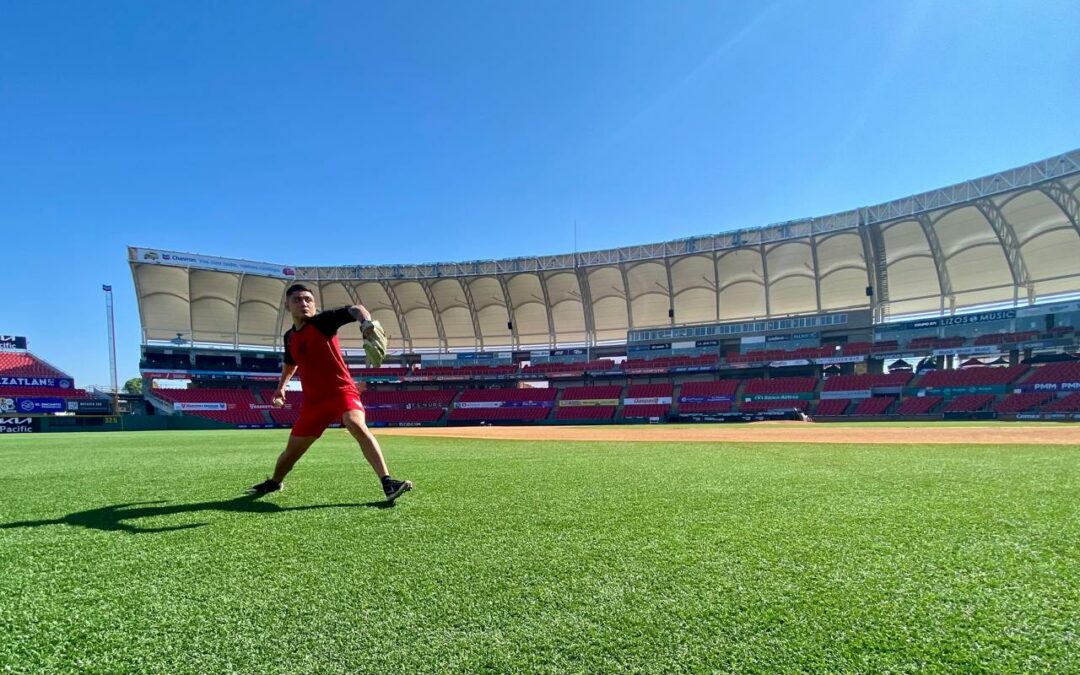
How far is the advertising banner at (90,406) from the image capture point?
34812 mm

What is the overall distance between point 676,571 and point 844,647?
80 cm

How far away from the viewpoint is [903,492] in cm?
425

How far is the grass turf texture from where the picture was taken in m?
1.58

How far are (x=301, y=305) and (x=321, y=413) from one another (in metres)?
1.06

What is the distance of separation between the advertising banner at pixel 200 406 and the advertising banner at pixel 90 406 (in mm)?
5612

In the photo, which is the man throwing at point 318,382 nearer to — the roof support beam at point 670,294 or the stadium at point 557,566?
the stadium at point 557,566

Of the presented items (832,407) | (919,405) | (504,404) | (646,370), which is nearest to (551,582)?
(919,405)

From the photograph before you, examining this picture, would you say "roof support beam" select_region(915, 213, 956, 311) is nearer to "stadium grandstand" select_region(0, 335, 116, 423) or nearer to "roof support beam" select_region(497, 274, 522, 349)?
"roof support beam" select_region(497, 274, 522, 349)

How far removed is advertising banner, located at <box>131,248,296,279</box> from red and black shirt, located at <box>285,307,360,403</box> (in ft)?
151

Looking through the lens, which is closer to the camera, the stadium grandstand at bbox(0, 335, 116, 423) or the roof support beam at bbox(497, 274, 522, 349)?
the stadium grandstand at bbox(0, 335, 116, 423)

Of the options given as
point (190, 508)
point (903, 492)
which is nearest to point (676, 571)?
point (903, 492)

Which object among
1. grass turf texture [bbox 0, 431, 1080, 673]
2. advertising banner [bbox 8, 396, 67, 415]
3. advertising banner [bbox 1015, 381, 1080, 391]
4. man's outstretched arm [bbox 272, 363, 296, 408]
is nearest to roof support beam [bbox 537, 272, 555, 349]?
advertising banner [bbox 1015, 381, 1080, 391]

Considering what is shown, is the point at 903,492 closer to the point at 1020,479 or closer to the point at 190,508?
the point at 1020,479

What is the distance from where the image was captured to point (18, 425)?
32.3 metres
